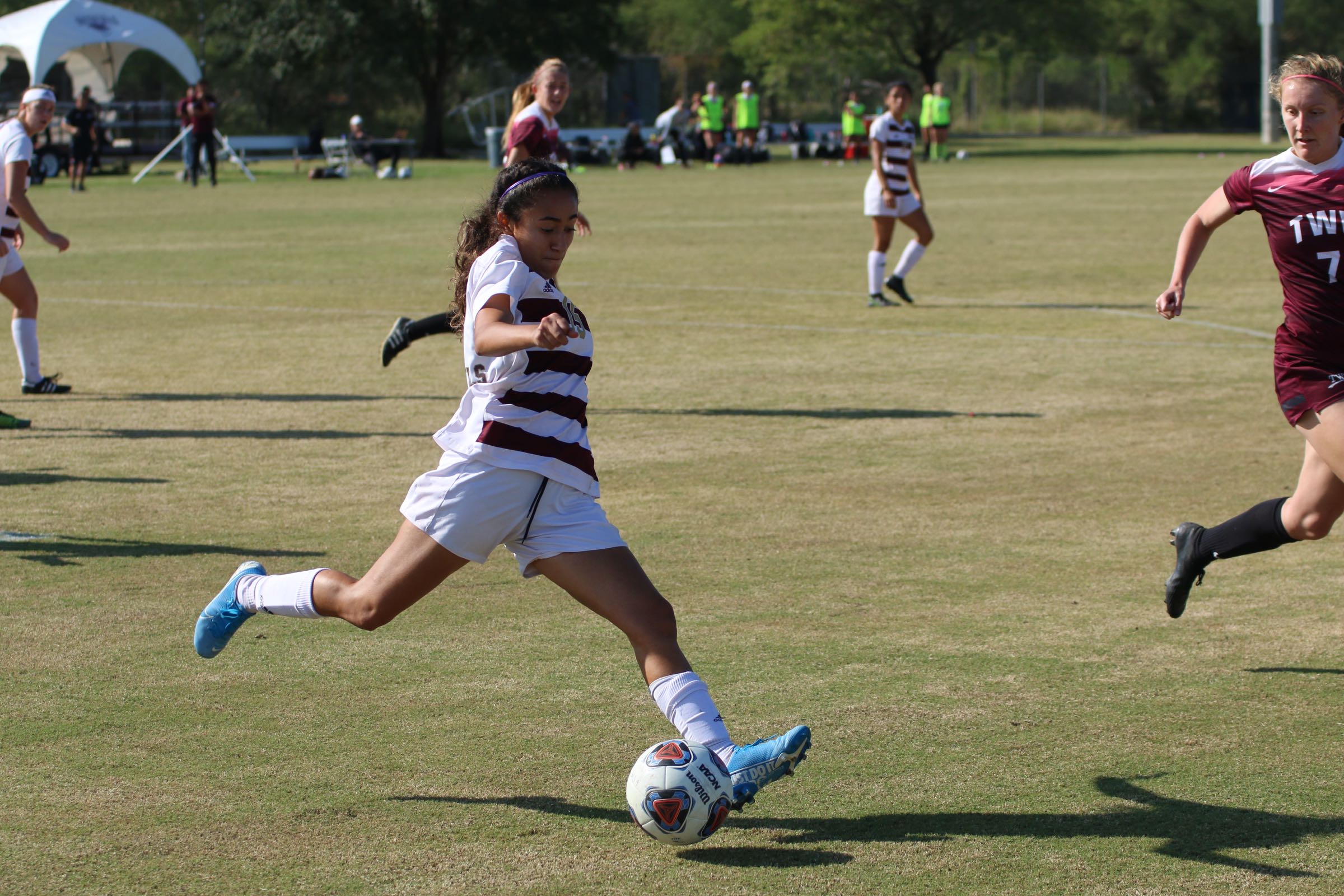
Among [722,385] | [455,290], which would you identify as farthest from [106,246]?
[455,290]

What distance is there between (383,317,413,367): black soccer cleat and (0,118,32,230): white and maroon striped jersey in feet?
8.95

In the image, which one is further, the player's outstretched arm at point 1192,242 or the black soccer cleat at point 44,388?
the black soccer cleat at point 44,388

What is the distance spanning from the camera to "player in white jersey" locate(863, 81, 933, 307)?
16219 mm

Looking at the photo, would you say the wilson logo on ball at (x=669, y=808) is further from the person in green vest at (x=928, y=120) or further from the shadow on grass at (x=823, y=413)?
the person in green vest at (x=928, y=120)

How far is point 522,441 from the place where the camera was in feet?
14.4

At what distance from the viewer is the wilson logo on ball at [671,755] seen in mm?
4184

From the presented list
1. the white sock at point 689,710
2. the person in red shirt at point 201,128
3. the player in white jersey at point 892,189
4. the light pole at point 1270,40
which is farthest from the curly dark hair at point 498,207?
the light pole at point 1270,40

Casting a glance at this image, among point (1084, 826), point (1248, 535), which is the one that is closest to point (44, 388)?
point (1248, 535)

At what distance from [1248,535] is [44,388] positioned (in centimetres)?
890

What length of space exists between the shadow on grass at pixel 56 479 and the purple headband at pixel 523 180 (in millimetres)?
4916

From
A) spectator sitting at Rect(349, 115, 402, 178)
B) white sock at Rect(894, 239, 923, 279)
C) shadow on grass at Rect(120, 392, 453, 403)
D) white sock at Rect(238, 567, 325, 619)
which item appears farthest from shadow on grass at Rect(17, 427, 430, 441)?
spectator sitting at Rect(349, 115, 402, 178)

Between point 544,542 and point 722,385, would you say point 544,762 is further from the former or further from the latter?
point 722,385

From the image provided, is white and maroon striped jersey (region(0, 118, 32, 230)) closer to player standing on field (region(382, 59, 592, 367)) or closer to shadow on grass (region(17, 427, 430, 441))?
shadow on grass (region(17, 427, 430, 441))

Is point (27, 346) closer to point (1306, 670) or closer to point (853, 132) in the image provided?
point (1306, 670)
